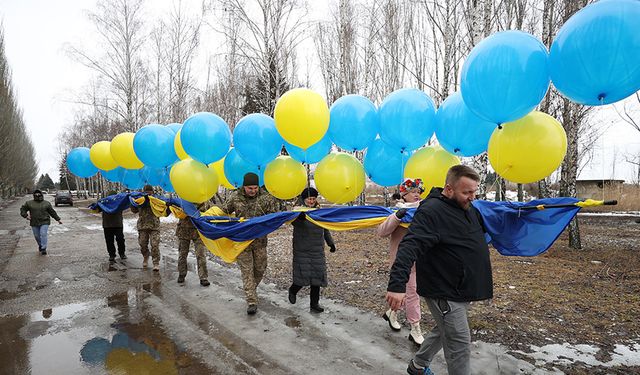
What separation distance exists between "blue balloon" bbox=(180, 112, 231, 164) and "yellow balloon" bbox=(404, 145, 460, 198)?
2572 mm

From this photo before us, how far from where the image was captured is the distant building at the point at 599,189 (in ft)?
69.3

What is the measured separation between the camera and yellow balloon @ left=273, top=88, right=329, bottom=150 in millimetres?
4168

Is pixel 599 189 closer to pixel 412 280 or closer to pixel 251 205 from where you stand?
pixel 412 280

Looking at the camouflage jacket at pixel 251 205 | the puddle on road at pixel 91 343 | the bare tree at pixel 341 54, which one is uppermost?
the bare tree at pixel 341 54

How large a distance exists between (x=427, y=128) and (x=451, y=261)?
2106mm

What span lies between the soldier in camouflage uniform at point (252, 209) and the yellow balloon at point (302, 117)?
3.63ft

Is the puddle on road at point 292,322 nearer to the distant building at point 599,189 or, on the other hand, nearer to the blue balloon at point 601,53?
the blue balloon at point 601,53

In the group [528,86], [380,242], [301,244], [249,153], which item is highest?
[528,86]

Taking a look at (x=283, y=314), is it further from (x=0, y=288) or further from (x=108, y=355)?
(x=0, y=288)

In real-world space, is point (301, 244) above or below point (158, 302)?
above

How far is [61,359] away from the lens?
3.61m

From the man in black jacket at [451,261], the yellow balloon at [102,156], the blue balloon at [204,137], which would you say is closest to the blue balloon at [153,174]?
the yellow balloon at [102,156]

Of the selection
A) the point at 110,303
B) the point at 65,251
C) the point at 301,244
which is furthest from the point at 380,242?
the point at 65,251

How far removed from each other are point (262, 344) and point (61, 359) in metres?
1.98
